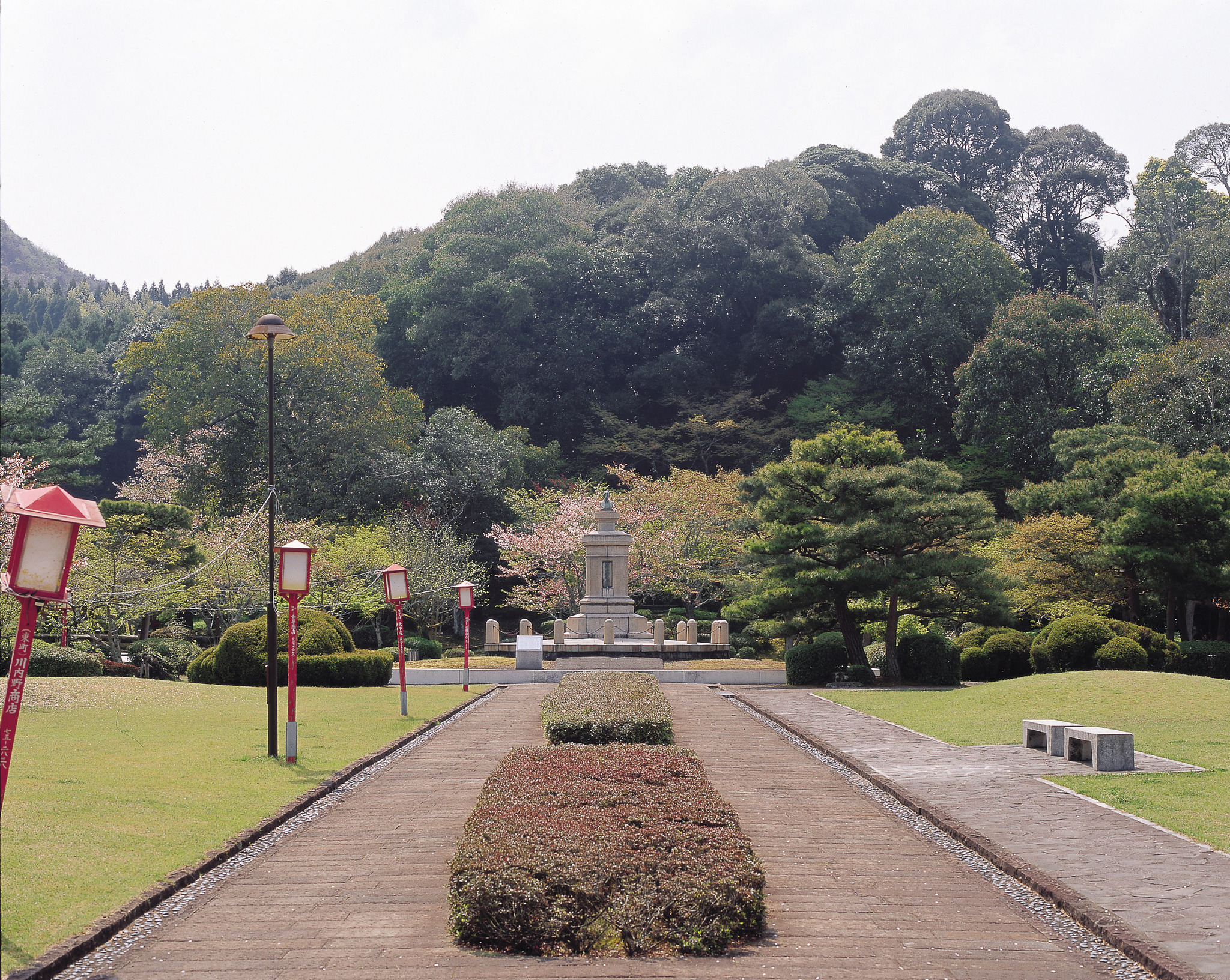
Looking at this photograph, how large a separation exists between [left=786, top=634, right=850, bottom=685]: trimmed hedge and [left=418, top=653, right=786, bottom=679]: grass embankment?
290 cm

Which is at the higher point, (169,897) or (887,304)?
(887,304)

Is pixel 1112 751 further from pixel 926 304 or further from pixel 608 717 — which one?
pixel 926 304

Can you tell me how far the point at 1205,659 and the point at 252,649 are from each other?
22.9m

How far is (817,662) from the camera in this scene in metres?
24.3

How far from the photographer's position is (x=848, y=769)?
1166 centimetres

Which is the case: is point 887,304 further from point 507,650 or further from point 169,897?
point 169,897

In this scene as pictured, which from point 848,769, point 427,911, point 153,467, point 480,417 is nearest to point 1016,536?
point 848,769

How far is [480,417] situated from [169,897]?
45.9 m

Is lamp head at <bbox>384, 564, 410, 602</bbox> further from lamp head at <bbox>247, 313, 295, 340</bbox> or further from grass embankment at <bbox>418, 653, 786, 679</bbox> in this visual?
grass embankment at <bbox>418, 653, 786, 679</bbox>

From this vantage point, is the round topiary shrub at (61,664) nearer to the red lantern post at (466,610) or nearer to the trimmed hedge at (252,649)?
the trimmed hedge at (252,649)

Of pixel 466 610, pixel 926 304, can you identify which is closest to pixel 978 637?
pixel 466 610

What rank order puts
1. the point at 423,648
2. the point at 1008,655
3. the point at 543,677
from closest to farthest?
the point at 1008,655, the point at 543,677, the point at 423,648

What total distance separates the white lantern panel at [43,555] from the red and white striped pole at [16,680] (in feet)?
0.29

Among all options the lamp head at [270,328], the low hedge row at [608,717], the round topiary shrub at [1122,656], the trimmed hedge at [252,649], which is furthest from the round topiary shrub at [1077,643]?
the lamp head at [270,328]
